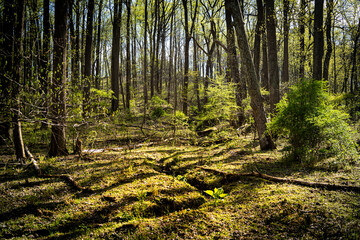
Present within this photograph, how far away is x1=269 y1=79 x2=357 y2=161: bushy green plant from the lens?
438 cm

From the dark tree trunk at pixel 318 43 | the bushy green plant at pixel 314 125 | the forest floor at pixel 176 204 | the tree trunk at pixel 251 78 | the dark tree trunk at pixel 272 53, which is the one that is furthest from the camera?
the dark tree trunk at pixel 318 43

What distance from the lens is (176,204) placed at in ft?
11.6

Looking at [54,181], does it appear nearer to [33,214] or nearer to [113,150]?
[33,214]

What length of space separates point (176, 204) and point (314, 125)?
363 cm

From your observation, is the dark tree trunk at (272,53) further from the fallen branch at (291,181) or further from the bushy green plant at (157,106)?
the bushy green plant at (157,106)

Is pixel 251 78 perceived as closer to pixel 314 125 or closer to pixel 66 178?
pixel 314 125

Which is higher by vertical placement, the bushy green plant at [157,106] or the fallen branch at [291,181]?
the bushy green plant at [157,106]

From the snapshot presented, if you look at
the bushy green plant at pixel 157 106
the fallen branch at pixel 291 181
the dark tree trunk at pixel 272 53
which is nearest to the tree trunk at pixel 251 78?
the fallen branch at pixel 291 181

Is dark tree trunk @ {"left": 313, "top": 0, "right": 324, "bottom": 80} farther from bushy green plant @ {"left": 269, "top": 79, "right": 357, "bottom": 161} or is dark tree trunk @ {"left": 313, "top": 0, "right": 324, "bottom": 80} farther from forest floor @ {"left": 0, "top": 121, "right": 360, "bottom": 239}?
forest floor @ {"left": 0, "top": 121, "right": 360, "bottom": 239}

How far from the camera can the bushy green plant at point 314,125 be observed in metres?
4.38

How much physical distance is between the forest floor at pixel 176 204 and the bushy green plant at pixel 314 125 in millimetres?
349

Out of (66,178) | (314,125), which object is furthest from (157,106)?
(314,125)

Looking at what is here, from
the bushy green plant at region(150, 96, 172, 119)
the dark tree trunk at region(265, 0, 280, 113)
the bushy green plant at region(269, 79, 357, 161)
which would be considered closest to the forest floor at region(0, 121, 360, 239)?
the bushy green plant at region(269, 79, 357, 161)

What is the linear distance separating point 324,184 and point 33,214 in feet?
16.4
